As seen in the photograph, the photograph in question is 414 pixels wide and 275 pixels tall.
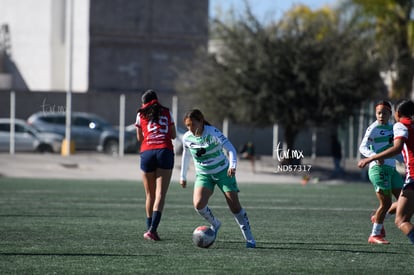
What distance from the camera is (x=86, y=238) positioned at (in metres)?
13.8

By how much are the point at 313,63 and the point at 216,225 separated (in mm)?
28511

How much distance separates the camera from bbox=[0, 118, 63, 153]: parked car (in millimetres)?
40531

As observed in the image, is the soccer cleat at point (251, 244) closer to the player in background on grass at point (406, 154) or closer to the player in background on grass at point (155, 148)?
the player in background on grass at point (155, 148)

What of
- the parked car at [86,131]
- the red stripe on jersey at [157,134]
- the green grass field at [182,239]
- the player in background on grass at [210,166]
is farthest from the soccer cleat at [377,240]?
the parked car at [86,131]

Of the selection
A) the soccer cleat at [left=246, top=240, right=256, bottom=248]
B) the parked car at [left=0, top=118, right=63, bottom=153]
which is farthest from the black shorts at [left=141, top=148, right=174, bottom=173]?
the parked car at [left=0, top=118, right=63, bottom=153]

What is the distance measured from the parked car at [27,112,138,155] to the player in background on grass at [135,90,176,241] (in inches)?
1090

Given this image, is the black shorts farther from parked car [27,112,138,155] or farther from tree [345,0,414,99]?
tree [345,0,414,99]

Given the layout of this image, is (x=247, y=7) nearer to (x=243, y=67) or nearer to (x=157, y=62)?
(x=243, y=67)

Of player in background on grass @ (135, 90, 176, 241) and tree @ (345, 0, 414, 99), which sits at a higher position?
tree @ (345, 0, 414, 99)

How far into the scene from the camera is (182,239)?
13914mm

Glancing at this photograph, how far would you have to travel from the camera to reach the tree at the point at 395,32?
Result: 5009 cm

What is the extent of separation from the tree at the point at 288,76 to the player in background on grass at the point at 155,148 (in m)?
26.6

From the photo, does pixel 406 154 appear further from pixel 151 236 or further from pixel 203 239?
pixel 151 236

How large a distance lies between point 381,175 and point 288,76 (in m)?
27.5
